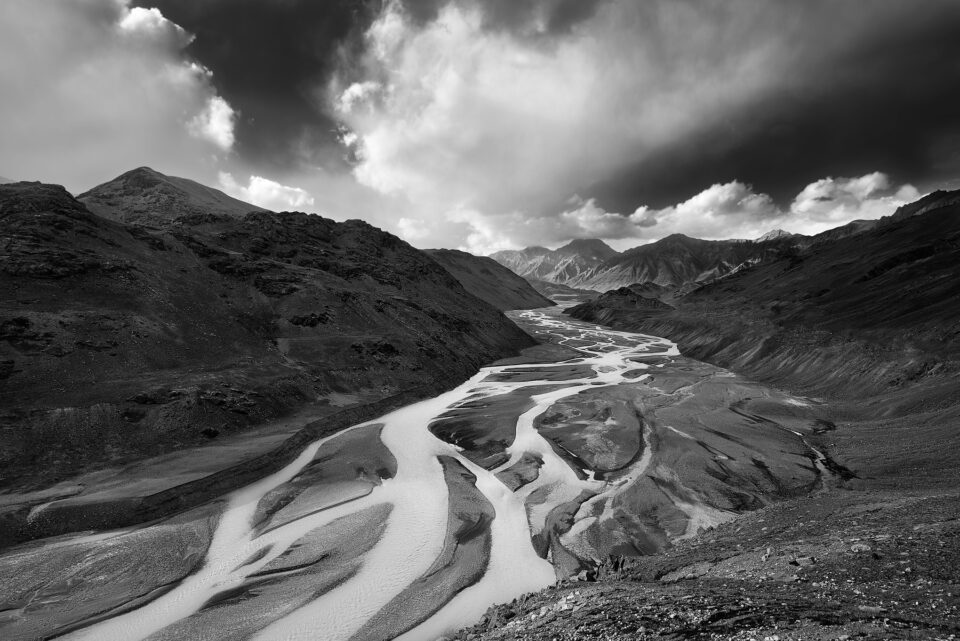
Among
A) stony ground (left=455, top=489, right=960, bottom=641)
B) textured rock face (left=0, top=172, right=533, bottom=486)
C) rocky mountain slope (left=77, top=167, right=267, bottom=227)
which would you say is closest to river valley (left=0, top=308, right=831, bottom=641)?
stony ground (left=455, top=489, right=960, bottom=641)

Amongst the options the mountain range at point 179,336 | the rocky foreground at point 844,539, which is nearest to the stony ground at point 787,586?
the rocky foreground at point 844,539

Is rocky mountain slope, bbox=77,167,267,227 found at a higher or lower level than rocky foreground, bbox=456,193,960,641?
higher

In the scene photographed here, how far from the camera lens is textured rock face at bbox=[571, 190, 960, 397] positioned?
56.0 m

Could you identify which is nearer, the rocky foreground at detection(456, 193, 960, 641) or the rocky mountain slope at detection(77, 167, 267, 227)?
the rocky foreground at detection(456, 193, 960, 641)

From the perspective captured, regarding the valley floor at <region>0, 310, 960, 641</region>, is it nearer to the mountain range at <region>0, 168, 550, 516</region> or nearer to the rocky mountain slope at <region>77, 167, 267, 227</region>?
the mountain range at <region>0, 168, 550, 516</region>

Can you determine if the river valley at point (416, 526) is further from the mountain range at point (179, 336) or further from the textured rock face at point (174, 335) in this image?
the textured rock face at point (174, 335)

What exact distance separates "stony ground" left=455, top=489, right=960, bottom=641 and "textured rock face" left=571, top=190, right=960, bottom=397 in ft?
135

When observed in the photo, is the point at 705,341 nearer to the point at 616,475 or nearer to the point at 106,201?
the point at 616,475

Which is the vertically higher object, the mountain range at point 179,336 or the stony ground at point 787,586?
the mountain range at point 179,336

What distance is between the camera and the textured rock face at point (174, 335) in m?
38.1

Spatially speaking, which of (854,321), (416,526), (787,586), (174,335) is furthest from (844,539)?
(854,321)

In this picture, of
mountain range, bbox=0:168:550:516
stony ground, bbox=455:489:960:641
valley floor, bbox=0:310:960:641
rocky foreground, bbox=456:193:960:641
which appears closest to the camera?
stony ground, bbox=455:489:960:641

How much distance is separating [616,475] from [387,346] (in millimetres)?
49101

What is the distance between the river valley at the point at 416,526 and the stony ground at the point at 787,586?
5.01 meters
